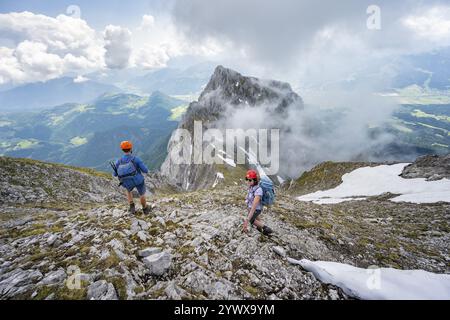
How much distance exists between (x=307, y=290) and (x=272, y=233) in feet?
11.6

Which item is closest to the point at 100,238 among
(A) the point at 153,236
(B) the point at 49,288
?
(A) the point at 153,236

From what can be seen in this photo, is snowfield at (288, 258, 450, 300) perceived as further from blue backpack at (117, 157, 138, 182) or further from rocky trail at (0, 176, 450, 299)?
blue backpack at (117, 157, 138, 182)

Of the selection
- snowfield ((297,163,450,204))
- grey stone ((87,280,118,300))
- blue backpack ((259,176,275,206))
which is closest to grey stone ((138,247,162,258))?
grey stone ((87,280,118,300))

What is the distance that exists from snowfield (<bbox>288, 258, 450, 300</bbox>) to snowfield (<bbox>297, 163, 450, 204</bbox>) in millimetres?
18161

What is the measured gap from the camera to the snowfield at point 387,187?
82.4ft

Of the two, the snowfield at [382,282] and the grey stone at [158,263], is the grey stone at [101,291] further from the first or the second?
the snowfield at [382,282]

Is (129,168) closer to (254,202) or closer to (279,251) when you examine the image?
(254,202)

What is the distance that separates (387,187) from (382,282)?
29.7 meters

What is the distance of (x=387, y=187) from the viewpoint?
33.1 meters

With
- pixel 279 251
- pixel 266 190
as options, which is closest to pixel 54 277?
pixel 279 251

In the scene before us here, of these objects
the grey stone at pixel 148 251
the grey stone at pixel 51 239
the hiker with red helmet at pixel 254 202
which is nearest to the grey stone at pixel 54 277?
the grey stone at pixel 148 251
